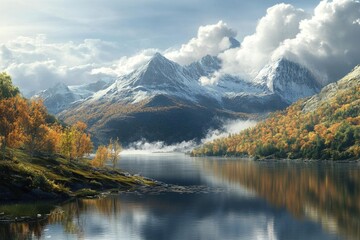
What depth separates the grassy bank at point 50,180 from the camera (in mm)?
125750

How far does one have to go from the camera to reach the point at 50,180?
142 m

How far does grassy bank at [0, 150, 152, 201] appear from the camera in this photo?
413 ft

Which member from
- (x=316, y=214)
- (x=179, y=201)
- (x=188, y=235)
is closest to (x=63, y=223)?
(x=188, y=235)

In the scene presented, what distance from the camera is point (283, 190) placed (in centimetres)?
16825

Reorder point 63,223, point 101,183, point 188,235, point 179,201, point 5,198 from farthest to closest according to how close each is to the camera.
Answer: point 101,183 → point 179,201 → point 5,198 → point 63,223 → point 188,235

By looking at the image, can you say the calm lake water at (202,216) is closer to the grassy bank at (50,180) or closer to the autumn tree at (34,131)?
the grassy bank at (50,180)

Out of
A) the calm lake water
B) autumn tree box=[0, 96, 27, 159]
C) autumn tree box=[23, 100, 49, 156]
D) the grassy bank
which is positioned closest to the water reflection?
the calm lake water

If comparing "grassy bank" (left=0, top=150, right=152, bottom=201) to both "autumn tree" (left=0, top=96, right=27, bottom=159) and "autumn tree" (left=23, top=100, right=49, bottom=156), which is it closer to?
"autumn tree" (left=23, top=100, right=49, bottom=156)

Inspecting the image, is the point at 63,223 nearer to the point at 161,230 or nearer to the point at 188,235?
the point at 161,230

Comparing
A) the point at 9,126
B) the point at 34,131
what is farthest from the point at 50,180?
the point at 34,131

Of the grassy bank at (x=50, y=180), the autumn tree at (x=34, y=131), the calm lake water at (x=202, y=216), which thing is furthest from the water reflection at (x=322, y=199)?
the autumn tree at (x=34, y=131)

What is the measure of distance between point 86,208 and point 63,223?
20.0 meters

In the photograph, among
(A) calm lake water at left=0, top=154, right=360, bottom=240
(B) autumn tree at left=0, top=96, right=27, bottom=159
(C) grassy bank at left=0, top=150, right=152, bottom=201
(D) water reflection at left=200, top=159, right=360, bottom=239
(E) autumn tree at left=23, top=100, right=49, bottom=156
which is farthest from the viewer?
(E) autumn tree at left=23, top=100, right=49, bottom=156

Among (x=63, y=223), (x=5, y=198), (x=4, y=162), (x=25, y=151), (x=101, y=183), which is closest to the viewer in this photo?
(x=63, y=223)
